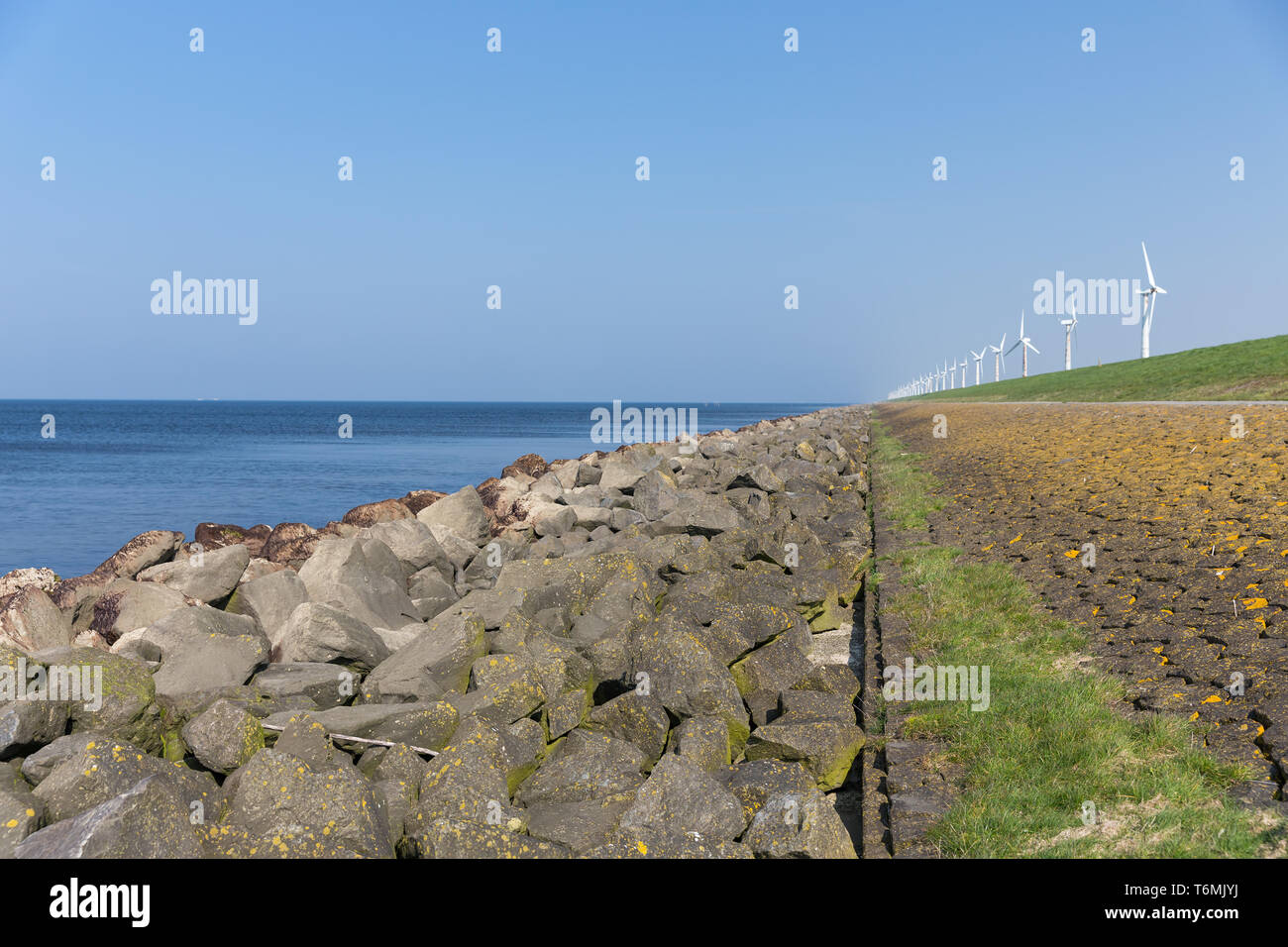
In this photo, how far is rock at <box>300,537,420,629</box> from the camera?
707 cm

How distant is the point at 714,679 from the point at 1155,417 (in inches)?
620

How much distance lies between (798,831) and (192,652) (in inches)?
160

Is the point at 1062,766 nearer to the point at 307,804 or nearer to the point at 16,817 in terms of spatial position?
the point at 307,804

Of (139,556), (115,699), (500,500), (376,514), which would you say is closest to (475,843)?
(115,699)

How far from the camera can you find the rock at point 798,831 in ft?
11.6

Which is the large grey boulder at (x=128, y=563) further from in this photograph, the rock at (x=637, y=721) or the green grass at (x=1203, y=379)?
the green grass at (x=1203, y=379)

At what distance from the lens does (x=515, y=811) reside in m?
3.93

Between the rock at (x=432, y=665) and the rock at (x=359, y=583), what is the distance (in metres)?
1.32

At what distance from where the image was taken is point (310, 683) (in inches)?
213

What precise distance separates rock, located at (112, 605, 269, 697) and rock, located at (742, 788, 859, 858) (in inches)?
138

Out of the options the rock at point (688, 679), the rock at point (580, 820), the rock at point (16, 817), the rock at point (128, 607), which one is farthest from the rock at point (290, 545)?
the rock at point (580, 820)
